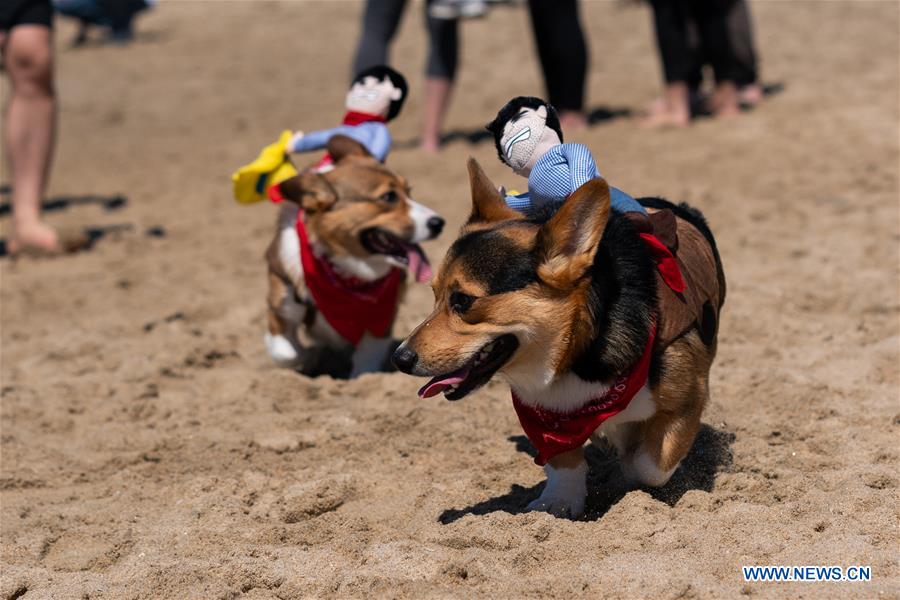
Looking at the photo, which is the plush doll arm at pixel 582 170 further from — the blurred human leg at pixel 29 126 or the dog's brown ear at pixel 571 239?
the blurred human leg at pixel 29 126

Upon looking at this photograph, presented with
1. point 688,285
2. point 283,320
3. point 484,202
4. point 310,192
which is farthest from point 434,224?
point 688,285

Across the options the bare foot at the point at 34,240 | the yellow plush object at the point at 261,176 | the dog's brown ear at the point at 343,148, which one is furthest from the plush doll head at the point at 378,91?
the bare foot at the point at 34,240

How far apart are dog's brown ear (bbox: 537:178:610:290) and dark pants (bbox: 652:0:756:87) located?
22.0ft

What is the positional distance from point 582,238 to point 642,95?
8.41 m

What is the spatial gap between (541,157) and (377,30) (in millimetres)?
4672

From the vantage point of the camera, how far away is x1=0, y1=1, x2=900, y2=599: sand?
3.21m

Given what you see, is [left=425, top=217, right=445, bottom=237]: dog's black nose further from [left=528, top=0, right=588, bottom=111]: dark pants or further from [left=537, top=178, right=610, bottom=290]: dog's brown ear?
[left=528, top=0, right=588, bottom=111]: dark pants

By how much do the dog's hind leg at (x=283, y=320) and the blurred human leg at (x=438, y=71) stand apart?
4.35 m

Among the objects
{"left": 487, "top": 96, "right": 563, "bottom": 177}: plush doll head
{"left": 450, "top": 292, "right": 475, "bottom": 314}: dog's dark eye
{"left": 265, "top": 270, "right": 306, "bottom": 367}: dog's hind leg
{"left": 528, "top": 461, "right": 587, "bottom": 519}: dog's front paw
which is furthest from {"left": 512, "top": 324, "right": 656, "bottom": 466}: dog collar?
{"left": 265, "top": 270, "right": 306, "bottom": 367}: dog's hind leg

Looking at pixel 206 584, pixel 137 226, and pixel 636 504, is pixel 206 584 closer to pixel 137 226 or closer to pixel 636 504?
pixel 636 504

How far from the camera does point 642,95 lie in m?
11.2

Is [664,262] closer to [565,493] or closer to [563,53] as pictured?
[565,493]

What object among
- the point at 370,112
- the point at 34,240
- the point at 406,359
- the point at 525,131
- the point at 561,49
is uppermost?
the point at 525,131

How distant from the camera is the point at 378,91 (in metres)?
5.20
